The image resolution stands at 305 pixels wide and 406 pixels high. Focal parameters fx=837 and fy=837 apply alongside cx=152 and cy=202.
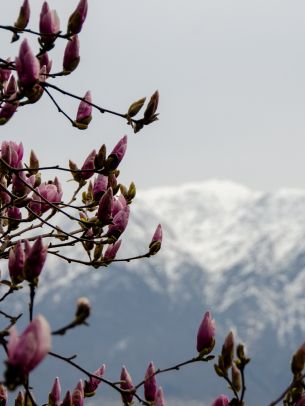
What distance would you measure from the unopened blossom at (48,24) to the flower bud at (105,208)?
1.20 m

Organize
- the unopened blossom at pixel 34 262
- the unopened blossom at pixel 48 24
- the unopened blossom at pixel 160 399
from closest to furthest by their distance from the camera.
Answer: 1. the unopened blossom at pixel 34 262
2. the unopened blossom at pixel 160 399
3. the unopened blossom at pixel 48 24

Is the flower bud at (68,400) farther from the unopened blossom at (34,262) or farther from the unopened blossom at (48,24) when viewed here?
the unopened blossom at (48,24)

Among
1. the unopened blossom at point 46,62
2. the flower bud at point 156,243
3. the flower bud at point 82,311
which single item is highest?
the unopened blossom at point 46,62

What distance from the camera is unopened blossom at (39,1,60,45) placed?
18.9 ft

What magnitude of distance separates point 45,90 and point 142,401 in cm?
216

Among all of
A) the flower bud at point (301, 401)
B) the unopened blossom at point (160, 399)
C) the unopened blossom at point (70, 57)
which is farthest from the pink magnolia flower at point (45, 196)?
Answer: the flower bud at point (301, 401)

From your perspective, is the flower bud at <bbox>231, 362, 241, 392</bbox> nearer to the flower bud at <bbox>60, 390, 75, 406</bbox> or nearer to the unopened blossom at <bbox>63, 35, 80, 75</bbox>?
the flower bud at <bbox>60, 390, 75, 406</bbox>

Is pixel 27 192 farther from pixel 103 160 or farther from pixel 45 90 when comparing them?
pixel 45 90

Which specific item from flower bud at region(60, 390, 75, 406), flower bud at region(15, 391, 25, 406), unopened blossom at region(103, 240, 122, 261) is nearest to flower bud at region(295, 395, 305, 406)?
flower bud at region(60, 390, 75, 406)

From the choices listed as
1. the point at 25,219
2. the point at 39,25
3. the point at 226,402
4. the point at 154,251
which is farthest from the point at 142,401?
the point at 39,25

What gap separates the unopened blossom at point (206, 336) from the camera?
5.46m

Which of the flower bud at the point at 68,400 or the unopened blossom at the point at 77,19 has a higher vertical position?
the unopened blossom at the point at 77,19

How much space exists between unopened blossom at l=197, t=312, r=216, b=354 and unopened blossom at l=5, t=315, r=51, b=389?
2.12m

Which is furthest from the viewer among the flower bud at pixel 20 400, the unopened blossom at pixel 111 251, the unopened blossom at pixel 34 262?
Result: the unopened blossom at pixel 111 251
